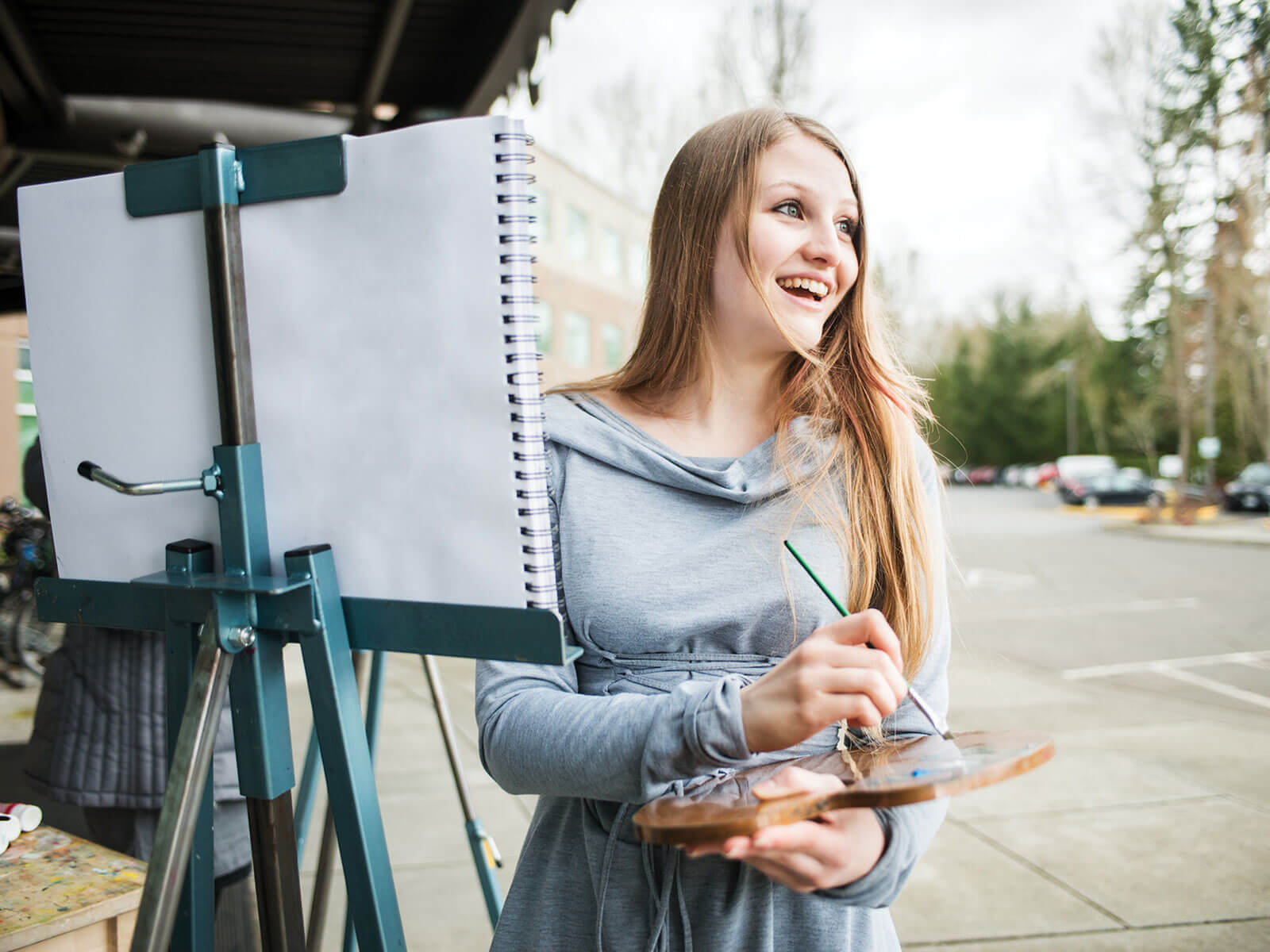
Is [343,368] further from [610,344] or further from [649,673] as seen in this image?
[610,344]

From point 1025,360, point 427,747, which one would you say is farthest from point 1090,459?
point 427,747

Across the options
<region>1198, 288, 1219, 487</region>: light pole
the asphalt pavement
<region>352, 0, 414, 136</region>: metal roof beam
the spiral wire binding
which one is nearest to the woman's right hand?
the spiral wire binding

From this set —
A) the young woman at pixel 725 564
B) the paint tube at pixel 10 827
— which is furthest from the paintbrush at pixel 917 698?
the paint tube at pixel 10 827

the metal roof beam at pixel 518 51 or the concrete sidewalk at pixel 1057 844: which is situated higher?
the metal roof beam at pixel 518 51

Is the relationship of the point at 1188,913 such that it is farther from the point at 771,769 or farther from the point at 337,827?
the point at 337,827

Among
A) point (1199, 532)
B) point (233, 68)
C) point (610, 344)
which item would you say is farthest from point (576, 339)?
point (233, 68)

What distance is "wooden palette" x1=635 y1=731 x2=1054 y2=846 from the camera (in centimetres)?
70

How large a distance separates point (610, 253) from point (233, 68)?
756 inches

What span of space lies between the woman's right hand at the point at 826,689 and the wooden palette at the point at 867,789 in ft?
0.18

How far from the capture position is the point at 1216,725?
511 centimetres

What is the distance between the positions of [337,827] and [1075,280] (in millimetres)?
25856

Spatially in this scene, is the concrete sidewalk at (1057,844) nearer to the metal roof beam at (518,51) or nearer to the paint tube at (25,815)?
the paint tube at (25,815)

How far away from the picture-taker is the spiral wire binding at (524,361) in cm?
81

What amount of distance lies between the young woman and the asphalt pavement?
0.78 ft
